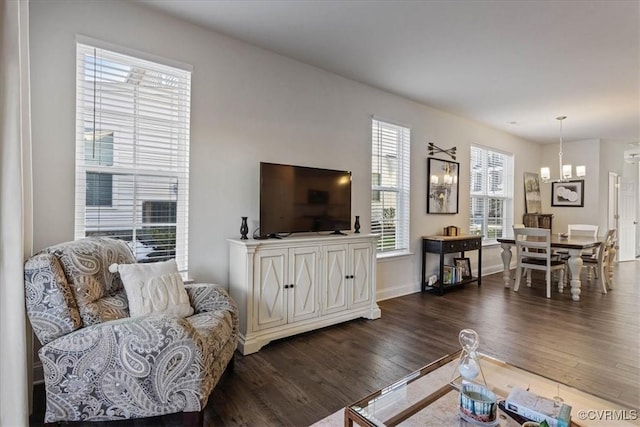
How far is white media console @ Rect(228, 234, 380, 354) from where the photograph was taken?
107 inches

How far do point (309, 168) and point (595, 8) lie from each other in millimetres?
2580

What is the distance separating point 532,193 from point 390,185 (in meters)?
4.69

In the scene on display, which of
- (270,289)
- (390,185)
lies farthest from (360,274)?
(390,185)

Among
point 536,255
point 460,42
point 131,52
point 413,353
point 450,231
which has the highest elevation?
point 460,42

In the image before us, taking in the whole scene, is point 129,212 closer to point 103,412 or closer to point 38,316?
point 38,316

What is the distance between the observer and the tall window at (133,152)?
2.35m

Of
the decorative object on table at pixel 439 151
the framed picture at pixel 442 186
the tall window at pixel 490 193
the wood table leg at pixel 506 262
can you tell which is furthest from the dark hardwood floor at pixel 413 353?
the decorative object on table at pixel 439 151

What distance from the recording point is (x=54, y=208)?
7.30 feet

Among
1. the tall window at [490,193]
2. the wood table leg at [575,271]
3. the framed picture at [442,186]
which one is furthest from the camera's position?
the tall window at [490,193]

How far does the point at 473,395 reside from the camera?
1.40 m

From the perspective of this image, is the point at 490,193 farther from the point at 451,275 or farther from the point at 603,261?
the point at 451,275

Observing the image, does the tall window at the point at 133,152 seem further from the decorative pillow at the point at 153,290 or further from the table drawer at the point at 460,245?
the table drawer at the point at 460,245

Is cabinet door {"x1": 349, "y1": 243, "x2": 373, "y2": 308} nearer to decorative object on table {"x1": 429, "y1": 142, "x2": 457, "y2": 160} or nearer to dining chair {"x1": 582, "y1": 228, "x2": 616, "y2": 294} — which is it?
decorative object on table {"x1": 429, "y1": 142, "x2": 457, "y2": 160}

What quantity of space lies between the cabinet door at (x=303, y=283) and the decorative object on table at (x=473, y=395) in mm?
1663
